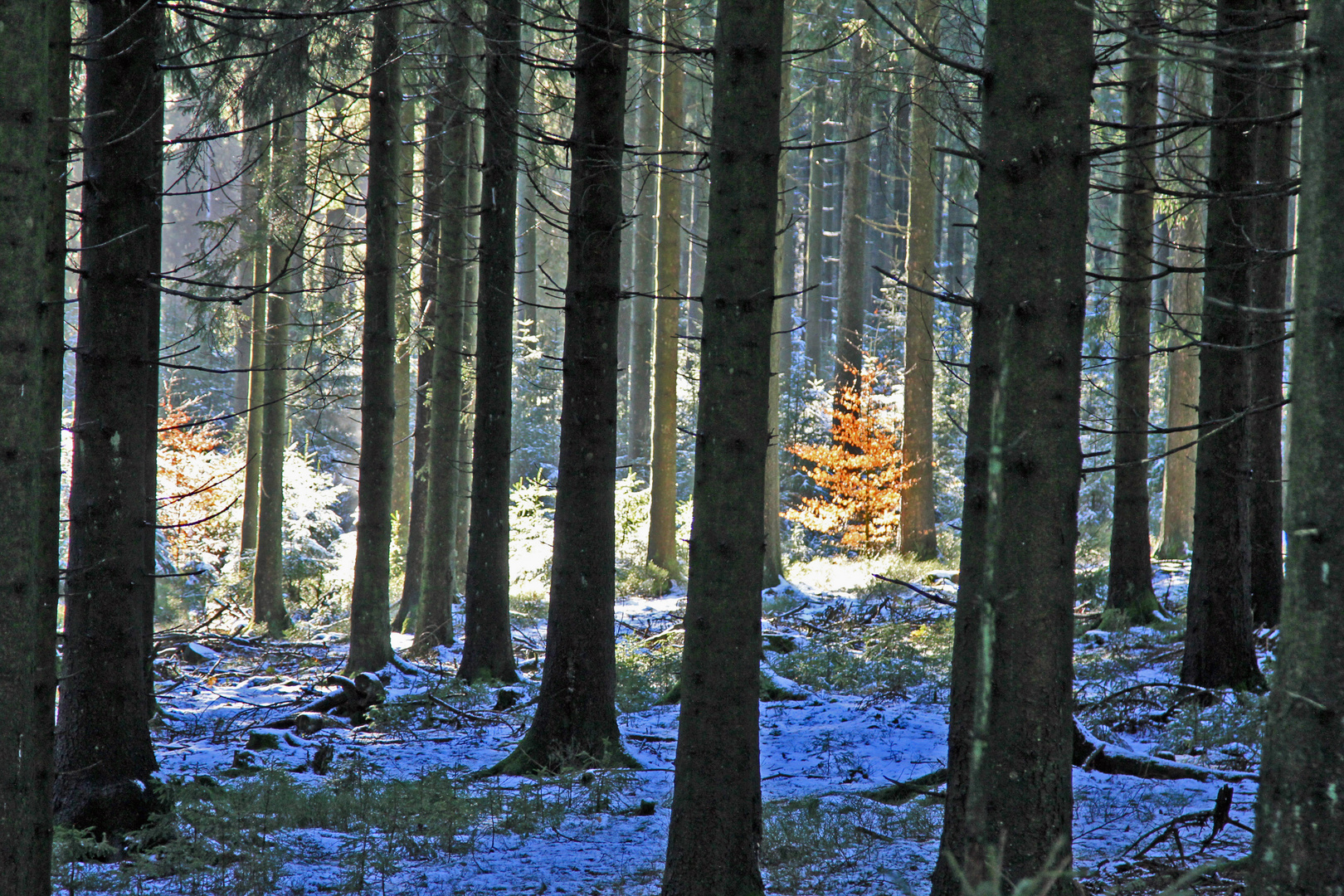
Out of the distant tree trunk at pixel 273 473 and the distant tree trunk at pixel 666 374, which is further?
the distant tree trunk at pixel 666 374

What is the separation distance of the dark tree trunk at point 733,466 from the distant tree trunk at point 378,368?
6609mm

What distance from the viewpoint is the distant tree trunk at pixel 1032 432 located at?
3422 millimetres

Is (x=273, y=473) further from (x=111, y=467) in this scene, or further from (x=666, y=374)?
(x=111, y=467)

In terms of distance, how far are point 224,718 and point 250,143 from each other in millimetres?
8765

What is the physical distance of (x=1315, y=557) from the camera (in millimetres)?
2533

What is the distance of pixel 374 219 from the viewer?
10.3 meters

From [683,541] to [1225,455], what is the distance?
450 centimetres

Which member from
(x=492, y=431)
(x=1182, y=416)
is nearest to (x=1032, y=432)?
(x=492, y=431)

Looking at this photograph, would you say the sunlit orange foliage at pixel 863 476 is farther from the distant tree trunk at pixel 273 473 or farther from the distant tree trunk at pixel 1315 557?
the distant tree trunk at pixel 1315 557

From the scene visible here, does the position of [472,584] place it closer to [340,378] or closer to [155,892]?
[155,892]

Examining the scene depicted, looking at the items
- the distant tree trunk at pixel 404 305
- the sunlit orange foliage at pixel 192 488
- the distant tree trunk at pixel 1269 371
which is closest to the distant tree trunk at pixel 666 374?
the distant tree trunk at pixel 404 305

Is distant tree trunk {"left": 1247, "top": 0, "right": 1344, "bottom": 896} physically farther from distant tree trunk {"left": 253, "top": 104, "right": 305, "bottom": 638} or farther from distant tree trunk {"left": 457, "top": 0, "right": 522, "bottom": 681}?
distant tree trunk {"left": 253, "top": 104, "right": 305, "bottom": 638}

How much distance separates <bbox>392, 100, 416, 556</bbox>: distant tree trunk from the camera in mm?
13928

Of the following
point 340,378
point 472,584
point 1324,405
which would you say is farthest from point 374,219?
point 340,378
